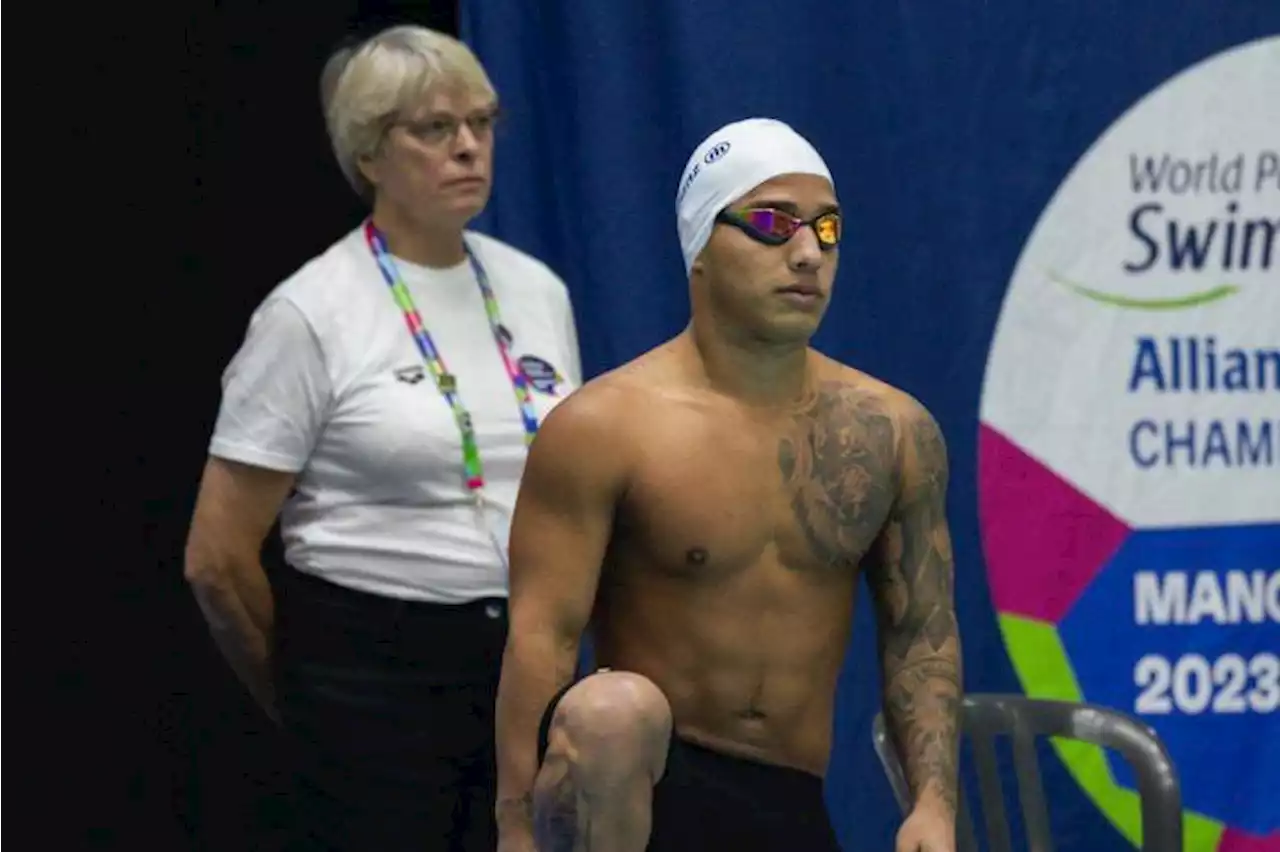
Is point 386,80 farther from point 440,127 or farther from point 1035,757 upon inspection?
point 1035,757

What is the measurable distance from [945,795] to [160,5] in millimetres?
1539

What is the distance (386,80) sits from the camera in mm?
2494

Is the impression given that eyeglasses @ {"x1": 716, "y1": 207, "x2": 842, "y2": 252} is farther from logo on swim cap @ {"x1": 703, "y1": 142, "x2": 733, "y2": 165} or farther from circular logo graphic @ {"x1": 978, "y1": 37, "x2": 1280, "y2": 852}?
circular logo graphic @ {"x1": 978, "y1": 37, "x2": 1280, "y2": 852}

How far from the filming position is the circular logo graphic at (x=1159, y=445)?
3.26 meters

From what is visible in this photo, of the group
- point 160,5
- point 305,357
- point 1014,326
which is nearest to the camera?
point 305,357

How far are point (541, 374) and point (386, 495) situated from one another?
24cm

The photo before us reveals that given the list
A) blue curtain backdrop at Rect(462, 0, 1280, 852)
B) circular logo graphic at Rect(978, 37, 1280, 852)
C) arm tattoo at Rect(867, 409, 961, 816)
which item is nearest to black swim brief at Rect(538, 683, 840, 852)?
arm tattoo at Rect(867, 409, 961, 816)

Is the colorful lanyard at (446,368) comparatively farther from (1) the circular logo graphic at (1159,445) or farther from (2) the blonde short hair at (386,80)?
(1) the circular logo graphic at (1159,445)

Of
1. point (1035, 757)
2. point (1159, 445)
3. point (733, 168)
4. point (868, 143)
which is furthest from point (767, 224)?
point (1159, 445)

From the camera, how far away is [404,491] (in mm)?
2420

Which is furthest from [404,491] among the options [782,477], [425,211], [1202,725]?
[1202,725]

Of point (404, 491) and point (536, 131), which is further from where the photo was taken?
point (536, 131)

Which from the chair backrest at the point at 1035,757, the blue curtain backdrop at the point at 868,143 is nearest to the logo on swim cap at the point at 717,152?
the chair backrest at the point at 1035,757

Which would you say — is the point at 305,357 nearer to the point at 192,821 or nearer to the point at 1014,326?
the point at 192,821
